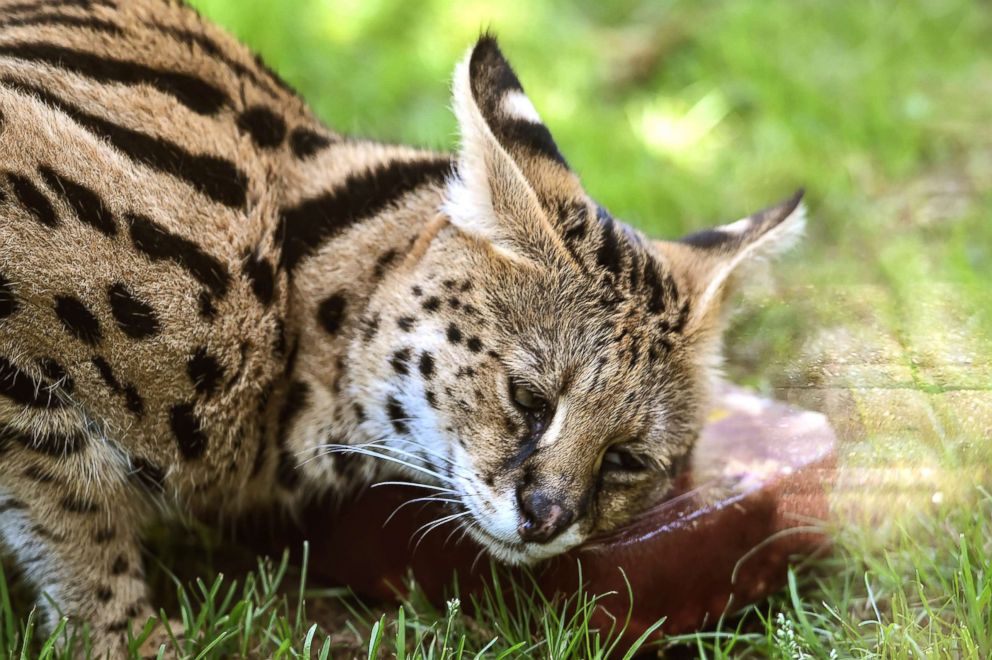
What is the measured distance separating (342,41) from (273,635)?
4.27m

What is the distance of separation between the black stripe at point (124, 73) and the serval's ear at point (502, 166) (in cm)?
79

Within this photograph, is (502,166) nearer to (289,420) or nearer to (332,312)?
(332,312)

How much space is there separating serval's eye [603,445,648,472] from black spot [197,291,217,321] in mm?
1119

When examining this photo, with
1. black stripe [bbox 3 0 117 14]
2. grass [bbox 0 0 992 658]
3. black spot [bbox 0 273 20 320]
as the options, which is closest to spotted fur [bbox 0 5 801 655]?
black spot [bbox 0 273 20 320]

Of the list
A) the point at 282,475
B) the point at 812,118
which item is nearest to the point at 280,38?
the point at 812,118

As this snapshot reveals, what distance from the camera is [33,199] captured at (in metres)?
2.93

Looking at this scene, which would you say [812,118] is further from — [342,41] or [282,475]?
[282,475]

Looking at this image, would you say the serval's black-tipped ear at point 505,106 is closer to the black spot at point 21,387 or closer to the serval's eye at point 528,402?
the serval's eye at point 528,402

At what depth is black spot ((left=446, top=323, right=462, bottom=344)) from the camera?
308 centimetres

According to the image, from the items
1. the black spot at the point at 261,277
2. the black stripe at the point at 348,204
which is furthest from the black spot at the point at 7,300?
the black stripe at the point at 348,204

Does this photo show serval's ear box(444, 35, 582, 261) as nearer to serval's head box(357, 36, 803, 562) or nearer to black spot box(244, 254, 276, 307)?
serval's head box(357, 36, 803, 562)

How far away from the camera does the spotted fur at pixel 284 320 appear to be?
9.73 ft

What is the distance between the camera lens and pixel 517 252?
3.09m

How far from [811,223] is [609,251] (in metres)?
2.67
